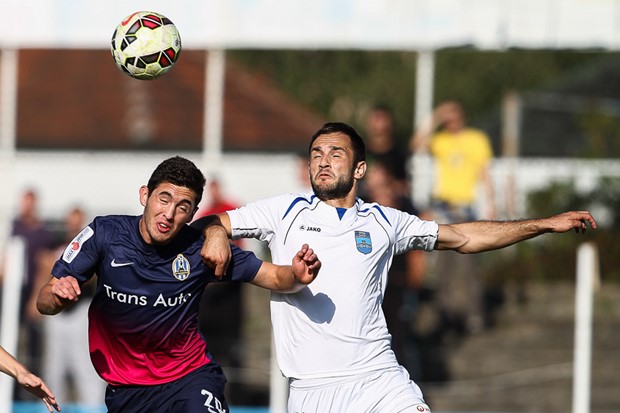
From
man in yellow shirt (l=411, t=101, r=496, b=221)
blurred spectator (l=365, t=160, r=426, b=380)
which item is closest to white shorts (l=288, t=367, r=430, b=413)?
blurred spectator (l=365, t=160, r=426, b=380)

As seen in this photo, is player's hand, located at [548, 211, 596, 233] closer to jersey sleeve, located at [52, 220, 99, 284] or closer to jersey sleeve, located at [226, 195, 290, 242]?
jersey sleeve, located at [226, 195, 290, 242]

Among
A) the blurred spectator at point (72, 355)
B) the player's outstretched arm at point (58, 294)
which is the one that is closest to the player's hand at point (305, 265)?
the player's outstretched arm at point (58, 294)

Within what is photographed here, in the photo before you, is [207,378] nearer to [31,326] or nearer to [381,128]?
[381,128]

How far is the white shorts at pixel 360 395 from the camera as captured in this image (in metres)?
6.37

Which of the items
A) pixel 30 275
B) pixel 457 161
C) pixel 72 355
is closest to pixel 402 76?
pixel 457 161

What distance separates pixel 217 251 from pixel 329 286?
71 cm

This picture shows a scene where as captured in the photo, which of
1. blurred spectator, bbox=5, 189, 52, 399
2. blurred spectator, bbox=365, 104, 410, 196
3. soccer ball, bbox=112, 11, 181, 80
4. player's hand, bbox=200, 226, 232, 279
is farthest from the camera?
blurred spectator, bbox=5, 189, 52, 399

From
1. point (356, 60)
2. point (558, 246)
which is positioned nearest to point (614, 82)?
point (356, 60)

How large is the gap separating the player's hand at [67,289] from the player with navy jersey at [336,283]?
0.78 m

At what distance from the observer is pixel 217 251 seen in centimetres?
617

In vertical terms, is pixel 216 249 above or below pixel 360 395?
above

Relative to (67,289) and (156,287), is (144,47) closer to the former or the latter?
(156,287)

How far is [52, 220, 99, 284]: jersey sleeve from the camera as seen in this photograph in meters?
6.26

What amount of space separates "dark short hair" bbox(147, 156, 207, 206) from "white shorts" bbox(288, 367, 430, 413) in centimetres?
126
